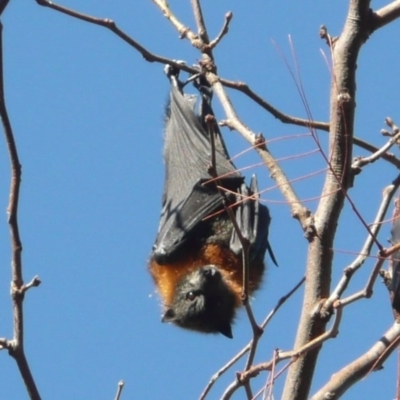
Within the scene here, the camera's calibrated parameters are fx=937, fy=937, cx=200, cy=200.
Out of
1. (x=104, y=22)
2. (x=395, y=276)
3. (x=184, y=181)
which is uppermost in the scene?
(x=184, y=181)

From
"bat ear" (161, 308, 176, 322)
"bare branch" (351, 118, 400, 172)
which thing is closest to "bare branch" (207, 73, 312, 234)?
"bare branch" (351, 118, 400, 172)

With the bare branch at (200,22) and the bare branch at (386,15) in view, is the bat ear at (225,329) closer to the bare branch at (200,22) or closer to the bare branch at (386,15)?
the bare branch at (200,22)

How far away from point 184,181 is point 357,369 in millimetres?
5022

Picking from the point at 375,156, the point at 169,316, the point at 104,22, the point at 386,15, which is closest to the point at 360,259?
the point at 375,156

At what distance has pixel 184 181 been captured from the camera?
8805 mm

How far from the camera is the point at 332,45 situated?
14.5 ft

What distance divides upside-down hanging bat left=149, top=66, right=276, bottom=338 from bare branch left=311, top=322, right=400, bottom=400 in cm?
449

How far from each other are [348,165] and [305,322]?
28.1 inches

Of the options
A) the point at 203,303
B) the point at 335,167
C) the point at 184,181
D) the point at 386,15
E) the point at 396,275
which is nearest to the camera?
the point at 335,167

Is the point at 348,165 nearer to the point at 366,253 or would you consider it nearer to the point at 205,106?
the point at 366,253

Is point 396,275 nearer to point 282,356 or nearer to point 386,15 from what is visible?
point 282,356

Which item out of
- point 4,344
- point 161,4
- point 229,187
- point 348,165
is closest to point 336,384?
point 348,165

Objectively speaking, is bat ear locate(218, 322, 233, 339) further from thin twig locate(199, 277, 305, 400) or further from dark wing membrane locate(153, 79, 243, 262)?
thin twig locate(199, 277, 305, 400)

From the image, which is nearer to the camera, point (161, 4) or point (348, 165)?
point (348, 165)
